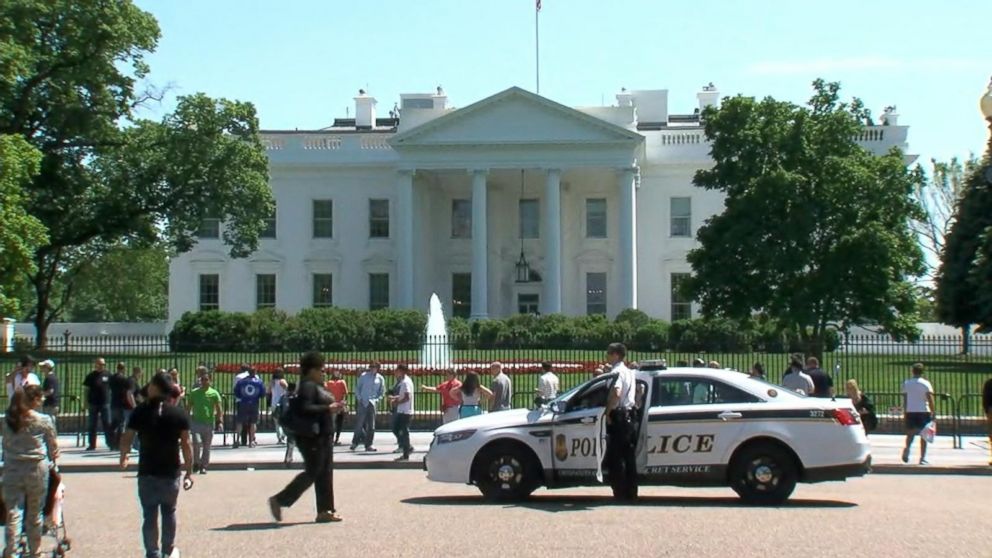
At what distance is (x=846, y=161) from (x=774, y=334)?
6.48 meters

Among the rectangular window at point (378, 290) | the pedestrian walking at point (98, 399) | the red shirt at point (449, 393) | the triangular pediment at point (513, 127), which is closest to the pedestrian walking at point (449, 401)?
the red shirt at point (449, 393)

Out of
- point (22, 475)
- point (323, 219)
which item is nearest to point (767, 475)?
point (22, 475)

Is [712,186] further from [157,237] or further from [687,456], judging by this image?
[687,456]

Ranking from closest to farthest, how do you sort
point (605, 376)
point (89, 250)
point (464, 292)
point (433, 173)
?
point (605, 376)
point (433, 173)
point (464, 292)
point (89, 250)

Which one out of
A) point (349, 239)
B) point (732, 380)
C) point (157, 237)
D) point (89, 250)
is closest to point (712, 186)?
point (157, 237)

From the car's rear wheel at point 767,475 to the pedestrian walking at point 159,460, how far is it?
654 centimetres

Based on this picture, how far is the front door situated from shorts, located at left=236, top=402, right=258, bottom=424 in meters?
11.3

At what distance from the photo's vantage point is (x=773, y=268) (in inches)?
1483

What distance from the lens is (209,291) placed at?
66.9 metres

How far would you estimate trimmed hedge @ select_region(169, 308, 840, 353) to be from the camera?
47188 millimetres

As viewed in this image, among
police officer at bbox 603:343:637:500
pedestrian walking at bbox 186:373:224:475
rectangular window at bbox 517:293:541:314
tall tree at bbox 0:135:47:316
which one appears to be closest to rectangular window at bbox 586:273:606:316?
rectangular window at bbox 517:293:541:314

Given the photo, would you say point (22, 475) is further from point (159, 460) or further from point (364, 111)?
point (364, 111)

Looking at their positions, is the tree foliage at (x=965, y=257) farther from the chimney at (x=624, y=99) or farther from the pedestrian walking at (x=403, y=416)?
the pedestrian walking at (x=403, y=416)

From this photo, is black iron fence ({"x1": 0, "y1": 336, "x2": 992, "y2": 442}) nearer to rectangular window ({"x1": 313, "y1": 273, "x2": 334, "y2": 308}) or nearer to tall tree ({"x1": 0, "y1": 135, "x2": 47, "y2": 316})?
tall tree ({"x1": 0, "y1": 135, "x2": 47, "y2": 316})
